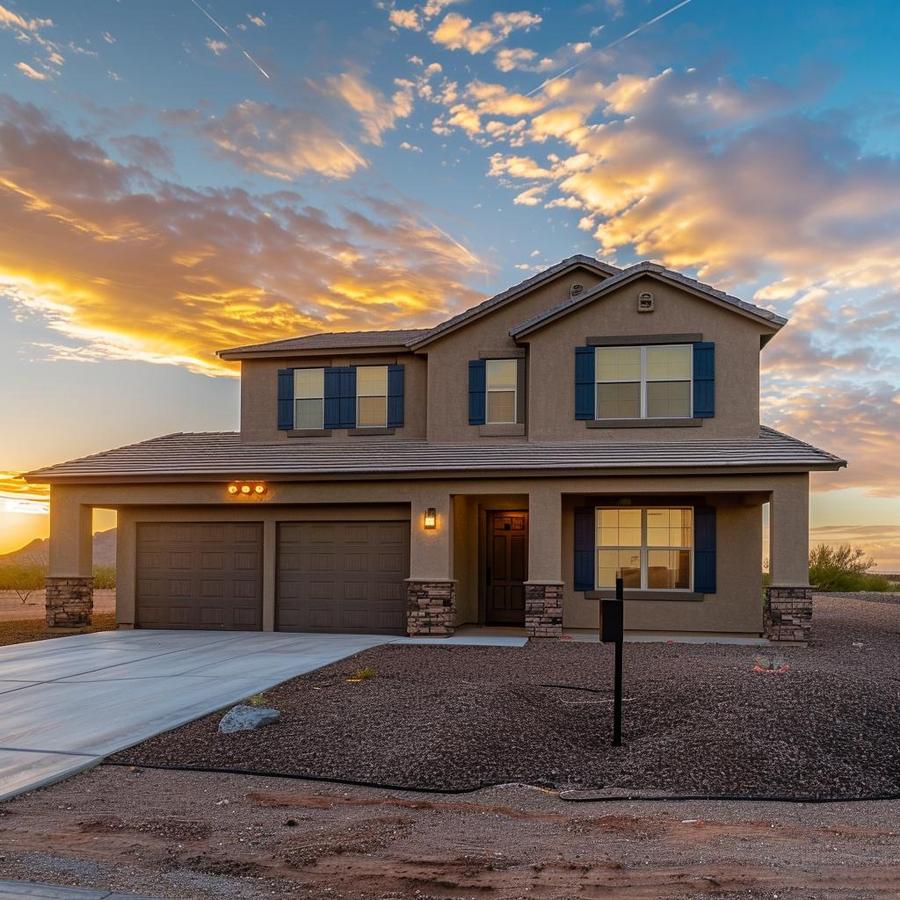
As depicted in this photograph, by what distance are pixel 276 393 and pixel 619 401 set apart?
7.81 metres

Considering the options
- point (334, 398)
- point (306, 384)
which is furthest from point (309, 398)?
point (334, 398)

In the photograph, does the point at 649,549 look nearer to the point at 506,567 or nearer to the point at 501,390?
the point at 506,567

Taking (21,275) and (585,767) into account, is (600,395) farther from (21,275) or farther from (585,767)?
(21,275)

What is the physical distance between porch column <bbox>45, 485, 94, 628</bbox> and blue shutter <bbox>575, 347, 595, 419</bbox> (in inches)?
418

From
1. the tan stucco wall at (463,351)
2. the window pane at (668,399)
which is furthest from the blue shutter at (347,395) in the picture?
the window pane at (668,399)

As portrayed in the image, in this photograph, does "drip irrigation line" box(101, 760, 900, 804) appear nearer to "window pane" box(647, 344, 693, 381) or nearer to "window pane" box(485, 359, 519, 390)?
"window pane" box(647, 344, 693, 381)

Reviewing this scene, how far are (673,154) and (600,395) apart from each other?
4.83 metres

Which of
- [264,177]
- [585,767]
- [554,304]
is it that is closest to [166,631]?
[264,177]

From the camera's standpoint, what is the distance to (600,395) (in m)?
17.2

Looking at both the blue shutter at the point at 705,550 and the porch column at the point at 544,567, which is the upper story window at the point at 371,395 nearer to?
the porch column at the point at 544,567

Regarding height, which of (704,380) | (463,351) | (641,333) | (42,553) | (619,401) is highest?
(641,333)

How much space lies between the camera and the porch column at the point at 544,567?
1602cm

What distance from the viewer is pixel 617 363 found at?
17188mm

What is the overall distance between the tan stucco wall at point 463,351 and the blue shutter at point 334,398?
224 centimetres
